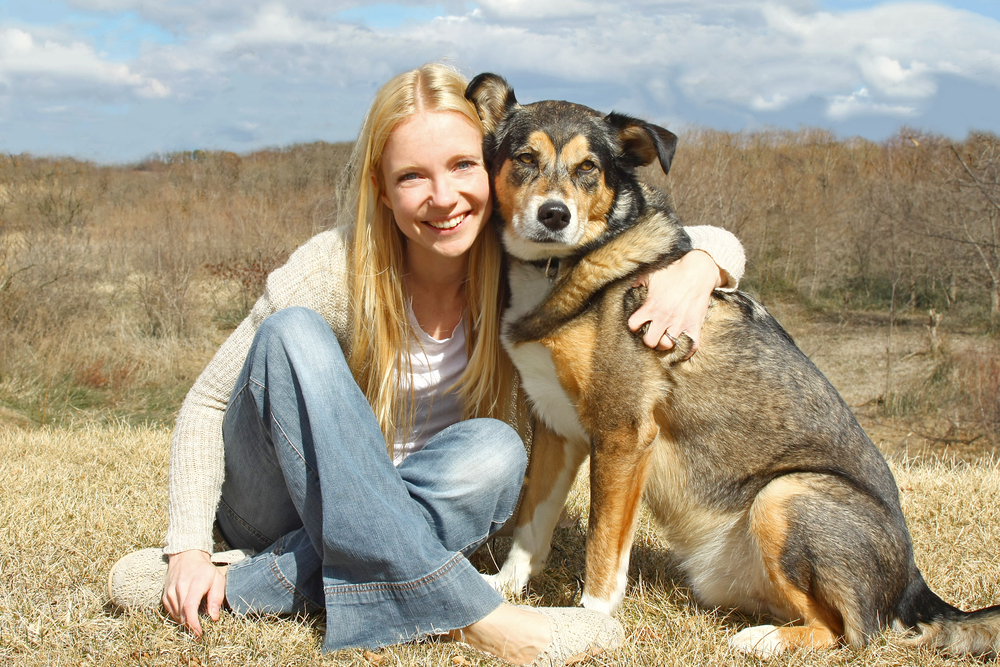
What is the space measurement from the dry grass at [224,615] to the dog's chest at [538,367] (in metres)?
0.73

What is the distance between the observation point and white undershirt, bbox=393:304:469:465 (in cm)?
291

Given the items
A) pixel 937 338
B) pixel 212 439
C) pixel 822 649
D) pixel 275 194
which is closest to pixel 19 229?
pixel 275 194

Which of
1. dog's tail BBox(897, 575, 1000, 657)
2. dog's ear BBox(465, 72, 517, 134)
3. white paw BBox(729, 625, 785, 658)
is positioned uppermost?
dog's ear BBox(465, 72, 517, 134)

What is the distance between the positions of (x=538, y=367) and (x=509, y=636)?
95cm

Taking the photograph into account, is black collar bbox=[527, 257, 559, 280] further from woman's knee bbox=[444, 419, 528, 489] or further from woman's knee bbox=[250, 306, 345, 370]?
woman's knee bbox=[250, 306, 345, 370]

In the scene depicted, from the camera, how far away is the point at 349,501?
221 cm

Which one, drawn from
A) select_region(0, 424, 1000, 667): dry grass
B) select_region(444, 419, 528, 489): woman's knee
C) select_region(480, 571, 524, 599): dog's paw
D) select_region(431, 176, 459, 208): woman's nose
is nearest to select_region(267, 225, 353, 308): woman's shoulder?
select_region(431, 176, 459, 208): woman's nose

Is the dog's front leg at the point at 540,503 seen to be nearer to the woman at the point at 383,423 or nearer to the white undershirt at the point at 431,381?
the woman at the point at 383,423

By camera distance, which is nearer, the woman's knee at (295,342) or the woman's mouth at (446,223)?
the woman's knee at (295,342)

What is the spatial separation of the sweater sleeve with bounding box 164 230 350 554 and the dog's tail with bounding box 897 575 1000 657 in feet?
7.30

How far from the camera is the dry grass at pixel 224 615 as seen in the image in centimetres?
231

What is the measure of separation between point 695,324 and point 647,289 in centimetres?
22

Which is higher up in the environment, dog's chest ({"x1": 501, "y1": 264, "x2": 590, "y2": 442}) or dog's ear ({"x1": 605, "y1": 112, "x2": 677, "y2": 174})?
dog's ear ({"x1": 605, "y1": 112, "x2": 677, "y2": 174})

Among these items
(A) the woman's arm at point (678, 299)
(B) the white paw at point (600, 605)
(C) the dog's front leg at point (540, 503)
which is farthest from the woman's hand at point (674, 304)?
(B) the white paw at point (600, 605)
